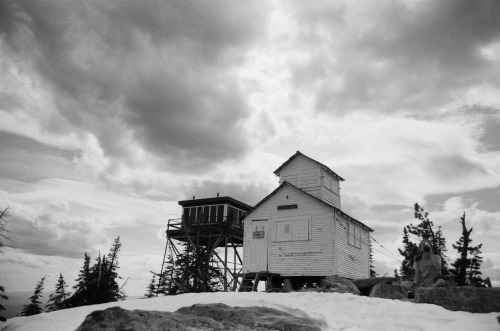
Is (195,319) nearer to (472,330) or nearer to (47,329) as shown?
(472,330)

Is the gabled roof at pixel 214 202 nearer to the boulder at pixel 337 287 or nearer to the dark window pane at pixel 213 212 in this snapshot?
the dark window pane at pixel 213 212

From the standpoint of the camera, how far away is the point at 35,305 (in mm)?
44000

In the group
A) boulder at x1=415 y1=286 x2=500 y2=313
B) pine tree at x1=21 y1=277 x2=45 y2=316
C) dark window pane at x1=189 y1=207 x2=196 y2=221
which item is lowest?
pine tree at x1=21 y1=277 x2=45 y2=316

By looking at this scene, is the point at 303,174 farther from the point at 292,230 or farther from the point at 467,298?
the point at 467,298

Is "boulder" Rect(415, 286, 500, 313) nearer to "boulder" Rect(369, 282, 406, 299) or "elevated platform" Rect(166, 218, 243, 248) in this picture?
"boulder" Rect(369, 282, 406, 299)

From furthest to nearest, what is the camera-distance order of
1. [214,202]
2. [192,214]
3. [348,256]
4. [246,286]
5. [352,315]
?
[192,214], [214,202], [348,256], [246,286], [352,315]

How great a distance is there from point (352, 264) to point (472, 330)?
64.4ft

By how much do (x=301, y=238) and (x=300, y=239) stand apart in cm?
10

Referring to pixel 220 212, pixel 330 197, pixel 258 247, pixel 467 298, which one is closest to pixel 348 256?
pixel 330 197

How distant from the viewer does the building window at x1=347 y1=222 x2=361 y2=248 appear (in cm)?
2622

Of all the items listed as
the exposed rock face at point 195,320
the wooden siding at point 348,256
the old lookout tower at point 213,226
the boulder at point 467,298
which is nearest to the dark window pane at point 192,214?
the old lookout tower at point 213,226

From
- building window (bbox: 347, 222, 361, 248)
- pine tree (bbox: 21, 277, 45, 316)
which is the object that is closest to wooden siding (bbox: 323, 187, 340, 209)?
building window (bbox: 347, 222, 361, 248)

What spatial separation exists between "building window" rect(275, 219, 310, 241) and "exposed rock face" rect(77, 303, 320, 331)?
18.9 m

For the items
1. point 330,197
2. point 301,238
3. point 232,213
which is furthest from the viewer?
point 232,213
